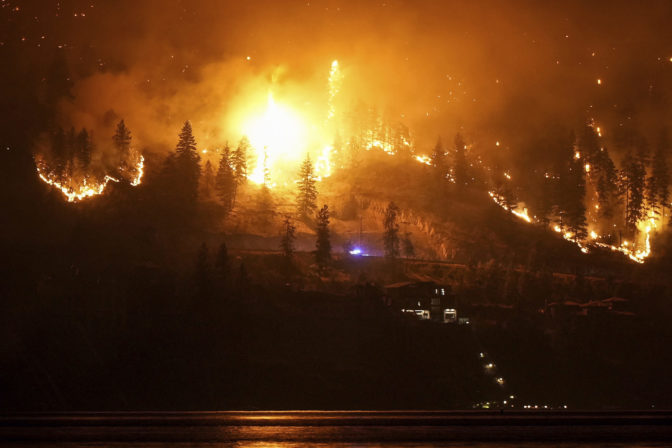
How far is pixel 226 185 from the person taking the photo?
10469 cm

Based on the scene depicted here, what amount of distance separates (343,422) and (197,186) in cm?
8542

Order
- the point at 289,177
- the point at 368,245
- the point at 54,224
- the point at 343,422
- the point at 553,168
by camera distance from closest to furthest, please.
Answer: the point at 343,422
the point at 54,224
the point at 368,245
the point at 289,177
the point at 553,168

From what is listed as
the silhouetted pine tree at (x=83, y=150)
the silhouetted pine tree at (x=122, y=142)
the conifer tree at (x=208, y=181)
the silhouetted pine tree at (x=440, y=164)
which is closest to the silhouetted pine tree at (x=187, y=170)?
the conifer tree at (x=208, y=181)

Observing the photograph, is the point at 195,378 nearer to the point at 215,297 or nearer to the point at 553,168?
the point at 215,297

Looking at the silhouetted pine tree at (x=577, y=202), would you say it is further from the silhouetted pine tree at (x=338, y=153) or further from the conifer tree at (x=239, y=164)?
the conifer tree at (x=239, y=164)

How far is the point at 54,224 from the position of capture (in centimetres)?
8925

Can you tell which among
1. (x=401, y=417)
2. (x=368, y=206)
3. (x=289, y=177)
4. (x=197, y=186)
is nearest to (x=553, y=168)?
(x=368, y=206)

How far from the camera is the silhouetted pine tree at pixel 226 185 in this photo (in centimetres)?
10331

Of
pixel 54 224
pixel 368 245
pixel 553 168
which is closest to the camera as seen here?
pixel 54 224

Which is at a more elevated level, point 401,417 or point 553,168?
point 553,168

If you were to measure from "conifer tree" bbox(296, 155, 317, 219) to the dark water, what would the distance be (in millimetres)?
82589

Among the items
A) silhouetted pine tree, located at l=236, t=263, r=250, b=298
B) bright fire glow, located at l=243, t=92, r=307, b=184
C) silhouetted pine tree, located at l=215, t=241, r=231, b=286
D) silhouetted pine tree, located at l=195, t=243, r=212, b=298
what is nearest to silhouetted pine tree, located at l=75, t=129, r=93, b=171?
bright fire glow, located at l=243, t=92, r=307, b=184

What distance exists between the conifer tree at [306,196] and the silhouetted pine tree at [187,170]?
18.2 metres

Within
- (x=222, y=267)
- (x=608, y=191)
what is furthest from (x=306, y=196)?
(x=608, y=191)
